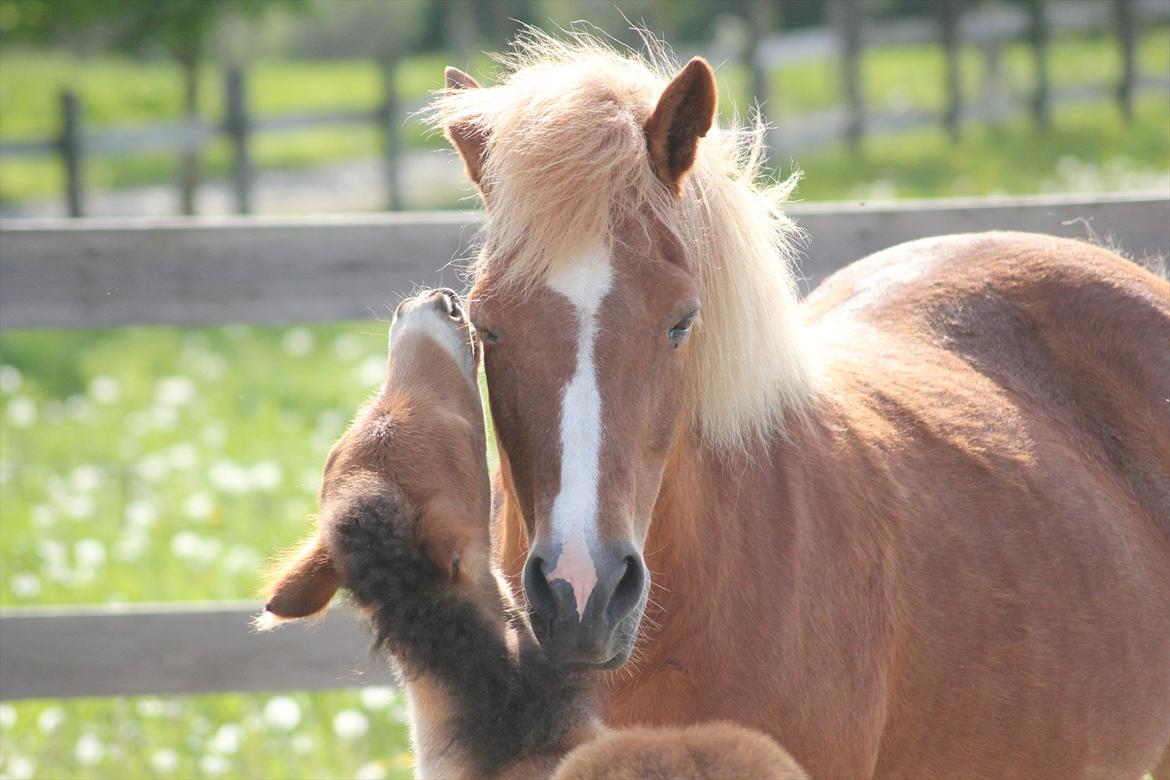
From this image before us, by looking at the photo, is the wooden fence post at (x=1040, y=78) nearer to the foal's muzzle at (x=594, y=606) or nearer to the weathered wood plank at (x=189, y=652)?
the weathered wood plank at (x=189, y=652)

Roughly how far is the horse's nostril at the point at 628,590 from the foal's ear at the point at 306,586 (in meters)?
0.43

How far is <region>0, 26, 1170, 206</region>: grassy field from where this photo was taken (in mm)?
14398

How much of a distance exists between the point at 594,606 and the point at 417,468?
1.12 feet

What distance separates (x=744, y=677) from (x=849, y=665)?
23 centimetres

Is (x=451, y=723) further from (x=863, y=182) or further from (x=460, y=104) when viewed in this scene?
(x=863, y=182)

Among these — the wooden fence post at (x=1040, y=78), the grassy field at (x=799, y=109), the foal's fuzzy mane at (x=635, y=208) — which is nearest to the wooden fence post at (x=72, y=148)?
the grassy field at (x=799, y=109)

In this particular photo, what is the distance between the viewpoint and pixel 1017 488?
280cm

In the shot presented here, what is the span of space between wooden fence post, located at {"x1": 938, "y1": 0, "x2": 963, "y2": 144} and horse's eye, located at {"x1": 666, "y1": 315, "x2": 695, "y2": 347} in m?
15.3

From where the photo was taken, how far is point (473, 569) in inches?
74.9

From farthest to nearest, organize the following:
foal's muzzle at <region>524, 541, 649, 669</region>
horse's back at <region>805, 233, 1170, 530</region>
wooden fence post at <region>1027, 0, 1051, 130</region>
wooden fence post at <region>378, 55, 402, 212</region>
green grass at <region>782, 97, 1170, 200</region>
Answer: wooden fence post at <region>1027, 0, 1051, 130</region>
wooden fence post at <region>378, 55, 402, 212</region>
green grass at <region>782, 97, 1170, 200</region>
horse's back at <region>805, 233, 1170, 530</region>
foal's muzzle at <region>524, 541, 649, 669</region>

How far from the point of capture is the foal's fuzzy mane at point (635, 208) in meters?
2.20

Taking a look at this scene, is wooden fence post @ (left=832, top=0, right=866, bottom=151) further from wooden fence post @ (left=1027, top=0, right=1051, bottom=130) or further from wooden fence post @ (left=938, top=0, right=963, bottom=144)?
wooden fence post @ (left=1027, top=0, right=1051, bottom=130)

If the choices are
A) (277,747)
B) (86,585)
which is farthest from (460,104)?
(86,585)

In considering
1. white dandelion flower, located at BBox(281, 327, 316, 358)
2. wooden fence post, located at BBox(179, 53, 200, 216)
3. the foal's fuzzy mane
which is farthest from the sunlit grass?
wooden fence post, located at BBox(179, 53, 200, 216)
